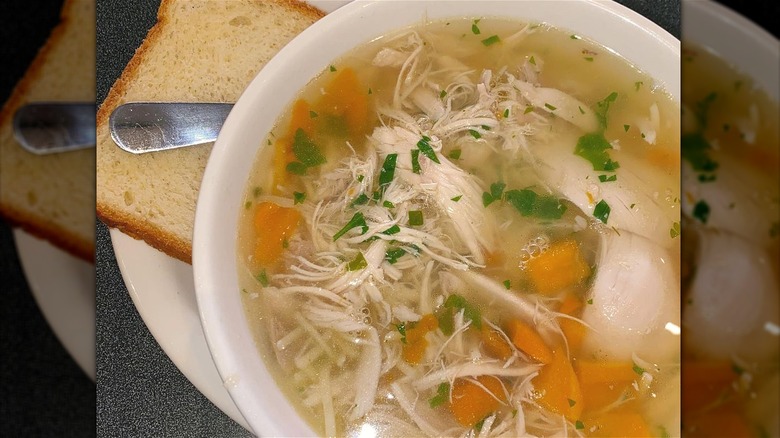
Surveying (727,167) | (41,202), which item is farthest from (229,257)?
(41,202)

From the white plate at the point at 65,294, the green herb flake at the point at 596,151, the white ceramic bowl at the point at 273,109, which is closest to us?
the white ceramic bowl at the point at 273,109

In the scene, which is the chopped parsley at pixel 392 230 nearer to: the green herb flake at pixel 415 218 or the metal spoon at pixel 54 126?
the green herb flake at pixel 415 218

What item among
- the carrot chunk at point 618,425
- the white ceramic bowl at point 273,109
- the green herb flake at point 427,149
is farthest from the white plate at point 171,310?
the carrot chunk at point 618,425

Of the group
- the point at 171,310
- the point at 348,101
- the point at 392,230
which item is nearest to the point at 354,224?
the point at 392,230

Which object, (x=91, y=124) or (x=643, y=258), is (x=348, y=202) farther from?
(x=91, y=124)

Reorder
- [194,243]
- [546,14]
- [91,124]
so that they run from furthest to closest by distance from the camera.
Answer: [91,124] < [546,14] < [194,243]

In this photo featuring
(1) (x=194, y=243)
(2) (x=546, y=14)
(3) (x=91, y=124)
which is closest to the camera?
(1) (x=194, y=243)
